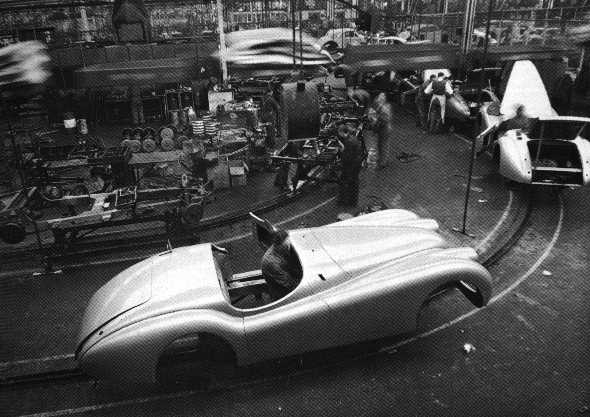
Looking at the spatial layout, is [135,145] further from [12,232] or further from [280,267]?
[280,267]

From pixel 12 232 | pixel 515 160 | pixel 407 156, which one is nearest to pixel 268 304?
pixel 12 232

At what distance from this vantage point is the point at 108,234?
8328mm

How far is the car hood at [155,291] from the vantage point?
174 inches

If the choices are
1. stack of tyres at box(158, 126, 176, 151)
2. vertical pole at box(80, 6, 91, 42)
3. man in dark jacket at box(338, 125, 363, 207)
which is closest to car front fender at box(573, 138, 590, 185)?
man in dark jacket at box(338, 125, 363, 207)

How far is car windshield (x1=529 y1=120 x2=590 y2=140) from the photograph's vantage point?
29.7ft

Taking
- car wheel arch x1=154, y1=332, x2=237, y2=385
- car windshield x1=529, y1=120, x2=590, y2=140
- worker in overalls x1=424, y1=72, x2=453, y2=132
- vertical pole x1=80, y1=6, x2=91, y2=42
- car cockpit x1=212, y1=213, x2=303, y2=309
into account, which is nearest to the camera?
car wheel arch x1=154, y1=332, x2=237, y2=385

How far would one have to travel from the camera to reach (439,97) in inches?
539

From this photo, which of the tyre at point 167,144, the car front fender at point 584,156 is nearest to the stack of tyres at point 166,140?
the tyre at point 167,144

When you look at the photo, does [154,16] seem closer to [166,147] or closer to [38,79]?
[166,147]

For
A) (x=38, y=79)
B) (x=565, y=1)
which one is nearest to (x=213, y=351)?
(x=38, y=79)

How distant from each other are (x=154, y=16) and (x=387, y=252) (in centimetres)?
3298

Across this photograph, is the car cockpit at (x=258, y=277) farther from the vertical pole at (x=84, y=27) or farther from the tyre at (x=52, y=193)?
the vertical pole at (x=84, y=27)

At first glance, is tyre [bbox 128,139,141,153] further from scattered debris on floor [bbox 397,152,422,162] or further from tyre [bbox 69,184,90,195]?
scattered debris on floor [bbox 397,152,422,162]

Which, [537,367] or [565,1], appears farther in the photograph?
[565,1]
